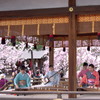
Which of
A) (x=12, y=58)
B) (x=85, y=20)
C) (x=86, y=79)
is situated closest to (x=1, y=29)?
(x=85, y=20)

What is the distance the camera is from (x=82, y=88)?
25.3ft

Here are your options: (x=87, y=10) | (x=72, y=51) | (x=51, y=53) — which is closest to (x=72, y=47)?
(x=72, y=51)

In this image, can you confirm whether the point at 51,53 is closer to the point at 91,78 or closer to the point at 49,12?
the point at 91,78

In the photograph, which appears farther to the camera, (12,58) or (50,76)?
(12,58)

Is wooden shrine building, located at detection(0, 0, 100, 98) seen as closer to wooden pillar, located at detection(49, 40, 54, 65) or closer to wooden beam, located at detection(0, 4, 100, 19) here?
wooden beam, located at detection(0, 4, 100, 19)

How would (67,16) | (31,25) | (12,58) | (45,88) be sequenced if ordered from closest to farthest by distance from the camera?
(67,16), (31,25), (45,88), (12,58)

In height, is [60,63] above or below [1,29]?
below

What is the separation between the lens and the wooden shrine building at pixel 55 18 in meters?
6.13

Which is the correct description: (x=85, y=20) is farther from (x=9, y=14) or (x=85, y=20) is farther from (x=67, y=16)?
(x=9, y=14)

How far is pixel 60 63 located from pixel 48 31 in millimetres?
13981

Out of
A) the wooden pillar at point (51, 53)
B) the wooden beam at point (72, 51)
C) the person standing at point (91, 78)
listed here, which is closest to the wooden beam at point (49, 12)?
the wooden beam at point (72, 51)

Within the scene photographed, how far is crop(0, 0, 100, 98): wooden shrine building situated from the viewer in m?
6.13

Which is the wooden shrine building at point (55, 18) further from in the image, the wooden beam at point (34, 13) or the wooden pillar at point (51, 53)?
the wooden pillar at point (51, 53)

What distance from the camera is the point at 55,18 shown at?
6684mm
